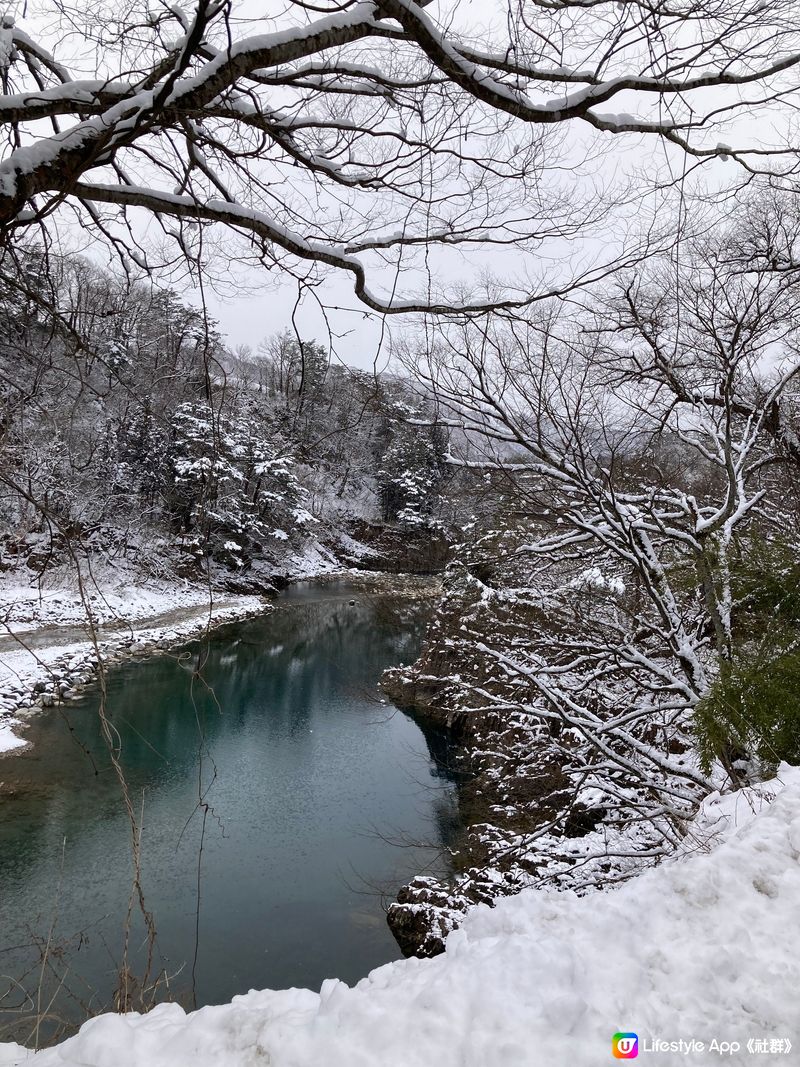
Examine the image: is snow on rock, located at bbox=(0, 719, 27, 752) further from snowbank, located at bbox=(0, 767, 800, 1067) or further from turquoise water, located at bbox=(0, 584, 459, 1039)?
snowbank, located at bbox=(0, 767, 800, 1067)

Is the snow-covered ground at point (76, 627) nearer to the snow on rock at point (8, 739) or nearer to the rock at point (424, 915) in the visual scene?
the snow on rock at point (8, 739)

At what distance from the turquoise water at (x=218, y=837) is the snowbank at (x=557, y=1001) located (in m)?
0.72

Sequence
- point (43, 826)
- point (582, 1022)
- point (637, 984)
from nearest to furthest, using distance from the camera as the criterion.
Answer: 1. point (582, 1022)
2. point (637, 984)
3. point (43, 826)

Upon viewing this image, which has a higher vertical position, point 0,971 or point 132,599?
point 132,599

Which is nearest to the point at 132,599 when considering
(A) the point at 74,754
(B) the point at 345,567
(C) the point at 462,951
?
(A) the point at 74,754

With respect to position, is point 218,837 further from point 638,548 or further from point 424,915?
point 638,548

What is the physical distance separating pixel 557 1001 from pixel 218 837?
21.2ft


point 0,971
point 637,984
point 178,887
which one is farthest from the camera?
point 178,887

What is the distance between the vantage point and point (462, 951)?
1623mm

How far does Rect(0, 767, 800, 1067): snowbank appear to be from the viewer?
50.1 inches

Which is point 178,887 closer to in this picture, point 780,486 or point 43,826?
point 43,826

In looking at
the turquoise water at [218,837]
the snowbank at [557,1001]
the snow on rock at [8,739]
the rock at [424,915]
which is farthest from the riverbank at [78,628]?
the snowbank at [557,1001]

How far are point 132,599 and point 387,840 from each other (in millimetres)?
11025

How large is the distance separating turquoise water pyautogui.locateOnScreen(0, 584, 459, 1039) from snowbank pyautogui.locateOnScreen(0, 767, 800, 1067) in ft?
2.37
